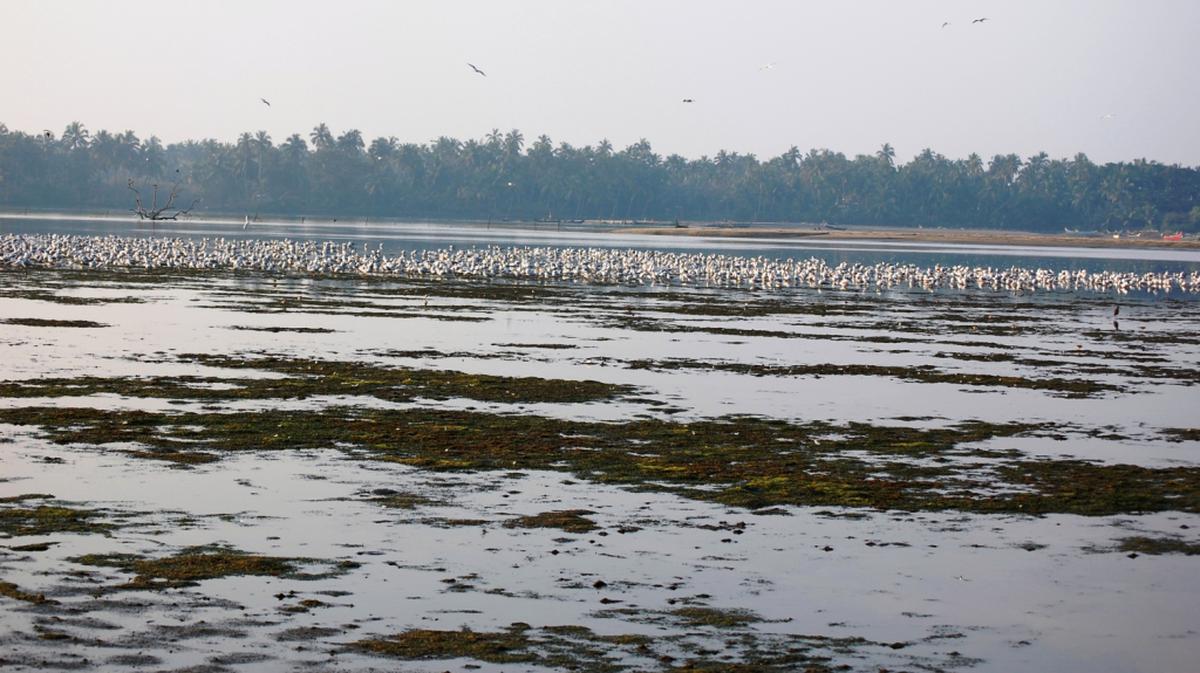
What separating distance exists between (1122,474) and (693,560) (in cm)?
737

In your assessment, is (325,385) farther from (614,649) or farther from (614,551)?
(614,649)

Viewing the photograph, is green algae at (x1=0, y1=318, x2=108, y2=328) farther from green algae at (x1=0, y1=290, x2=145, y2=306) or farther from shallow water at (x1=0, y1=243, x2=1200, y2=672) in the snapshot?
green algae at (x1=0, y1=290, x2=145, y2=306)

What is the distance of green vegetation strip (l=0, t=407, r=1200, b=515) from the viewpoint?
1612cm

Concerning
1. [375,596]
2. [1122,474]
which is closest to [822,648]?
[375,596]

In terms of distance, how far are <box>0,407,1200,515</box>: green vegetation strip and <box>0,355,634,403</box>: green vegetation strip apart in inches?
67.1

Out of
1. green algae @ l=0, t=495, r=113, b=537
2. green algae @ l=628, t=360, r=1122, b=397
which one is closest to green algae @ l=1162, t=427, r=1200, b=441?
green algae @ l=628, t=360, r=1122, b=397

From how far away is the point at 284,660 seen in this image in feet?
32.2

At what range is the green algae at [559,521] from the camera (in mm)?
13898

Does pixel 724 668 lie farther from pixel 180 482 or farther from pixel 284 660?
pixel 180 482

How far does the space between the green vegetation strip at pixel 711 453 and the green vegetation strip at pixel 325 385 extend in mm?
1703

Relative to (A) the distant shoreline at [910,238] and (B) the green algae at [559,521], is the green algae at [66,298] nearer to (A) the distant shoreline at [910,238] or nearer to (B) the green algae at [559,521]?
(B) the green algae at [559,521]

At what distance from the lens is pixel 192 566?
11906mm

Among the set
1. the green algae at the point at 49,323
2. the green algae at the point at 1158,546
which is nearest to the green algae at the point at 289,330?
the green algae at the point at 49,323

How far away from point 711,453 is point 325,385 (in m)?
7.46
